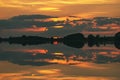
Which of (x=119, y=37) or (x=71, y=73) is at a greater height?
(x=71, y=73)

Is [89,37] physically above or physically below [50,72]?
below

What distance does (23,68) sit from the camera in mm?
21266

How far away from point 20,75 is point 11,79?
3.40 ft

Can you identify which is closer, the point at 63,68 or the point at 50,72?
the point at 50,72

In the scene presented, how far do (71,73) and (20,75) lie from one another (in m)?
2.30

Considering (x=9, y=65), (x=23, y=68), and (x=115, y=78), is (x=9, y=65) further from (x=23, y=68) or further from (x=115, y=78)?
(x=115, y=78)

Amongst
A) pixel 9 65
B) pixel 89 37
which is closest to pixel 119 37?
pixel 89 37

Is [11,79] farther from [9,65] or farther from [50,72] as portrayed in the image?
[9,65]

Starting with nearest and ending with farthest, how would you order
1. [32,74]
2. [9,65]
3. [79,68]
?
[32,74], [79,68], [9,65]

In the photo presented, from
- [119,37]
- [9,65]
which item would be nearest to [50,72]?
[9,65]

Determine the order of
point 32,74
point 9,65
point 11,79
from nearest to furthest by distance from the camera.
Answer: point 11,79, point 32,74, point 9,65

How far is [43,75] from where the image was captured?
18297mm

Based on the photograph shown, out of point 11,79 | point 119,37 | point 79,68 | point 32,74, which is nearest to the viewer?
point 11,79

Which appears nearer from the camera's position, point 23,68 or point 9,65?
point 23,68
